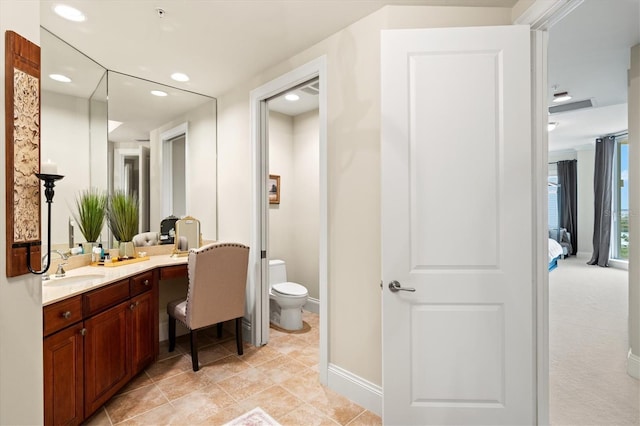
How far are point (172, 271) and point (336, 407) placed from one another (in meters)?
1.69

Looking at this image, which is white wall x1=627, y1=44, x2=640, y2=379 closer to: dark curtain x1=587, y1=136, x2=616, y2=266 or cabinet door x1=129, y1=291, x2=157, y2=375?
cabinet door x1=129, y1=291, x2=157, y2=375

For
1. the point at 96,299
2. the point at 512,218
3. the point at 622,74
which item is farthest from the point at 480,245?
the point at 622,74

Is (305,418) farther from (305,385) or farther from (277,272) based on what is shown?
(277,272)

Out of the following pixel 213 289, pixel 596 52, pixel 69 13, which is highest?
pixel 596 52

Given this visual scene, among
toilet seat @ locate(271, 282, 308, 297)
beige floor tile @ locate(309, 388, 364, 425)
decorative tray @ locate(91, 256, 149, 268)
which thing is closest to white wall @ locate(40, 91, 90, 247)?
decorative tray @ locate(91, 256, 149, 268)

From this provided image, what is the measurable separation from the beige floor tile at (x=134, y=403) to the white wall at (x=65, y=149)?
1211 mm

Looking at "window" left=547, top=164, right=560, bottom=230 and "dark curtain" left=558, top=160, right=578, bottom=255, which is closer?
"dark curtain" left=558, top=160, right=578, bottom=255

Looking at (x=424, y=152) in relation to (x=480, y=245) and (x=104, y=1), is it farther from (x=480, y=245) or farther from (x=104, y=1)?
(x=104, y=1)

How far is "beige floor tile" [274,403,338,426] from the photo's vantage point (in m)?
1.93

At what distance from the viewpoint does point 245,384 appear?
237 centimetres

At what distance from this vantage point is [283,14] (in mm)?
2051

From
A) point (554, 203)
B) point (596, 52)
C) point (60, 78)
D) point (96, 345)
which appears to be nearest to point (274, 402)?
point (96, 345)

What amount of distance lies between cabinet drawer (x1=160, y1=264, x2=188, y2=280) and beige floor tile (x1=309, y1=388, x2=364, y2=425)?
152cm

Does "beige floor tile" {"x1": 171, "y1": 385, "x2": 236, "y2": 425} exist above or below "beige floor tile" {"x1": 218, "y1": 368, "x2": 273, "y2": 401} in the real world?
above
